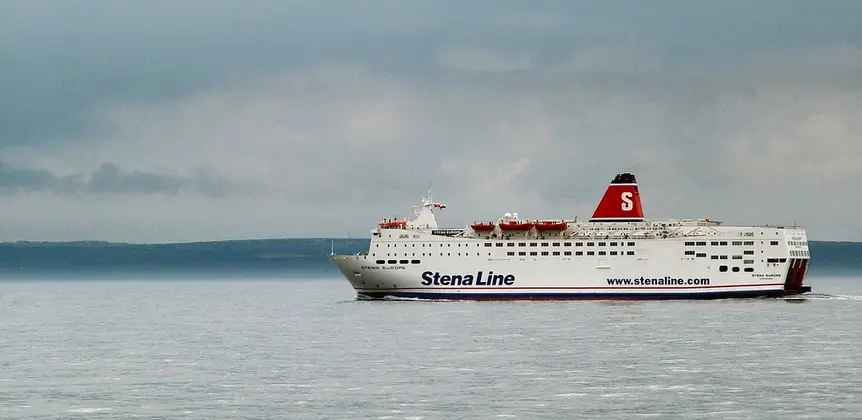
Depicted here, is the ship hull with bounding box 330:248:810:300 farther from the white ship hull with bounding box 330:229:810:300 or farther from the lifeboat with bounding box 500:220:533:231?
the lifeboat with bounding box 500:220:533:231

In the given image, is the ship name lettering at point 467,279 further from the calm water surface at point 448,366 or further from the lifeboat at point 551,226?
the calm water surface at point 448,366

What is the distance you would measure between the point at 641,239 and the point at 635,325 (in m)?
17.8

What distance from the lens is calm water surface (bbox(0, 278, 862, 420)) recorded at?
2780cm

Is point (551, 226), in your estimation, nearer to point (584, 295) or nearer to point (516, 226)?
point (516, 226)

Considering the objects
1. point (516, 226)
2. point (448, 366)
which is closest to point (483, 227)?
point (516, 226)

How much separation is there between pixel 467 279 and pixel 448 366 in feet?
109

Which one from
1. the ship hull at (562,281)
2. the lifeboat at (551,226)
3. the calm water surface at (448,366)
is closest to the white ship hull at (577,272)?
the ship hull at (562,281)

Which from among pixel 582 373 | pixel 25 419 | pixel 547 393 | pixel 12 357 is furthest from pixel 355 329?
pixel 25 419

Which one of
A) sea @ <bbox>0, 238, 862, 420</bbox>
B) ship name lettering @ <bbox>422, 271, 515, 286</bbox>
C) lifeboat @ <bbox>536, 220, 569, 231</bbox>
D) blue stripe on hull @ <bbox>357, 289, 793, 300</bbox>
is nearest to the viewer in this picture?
sea @ <bbox>0, 238, 862, 420</bbox>

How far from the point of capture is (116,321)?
209ft

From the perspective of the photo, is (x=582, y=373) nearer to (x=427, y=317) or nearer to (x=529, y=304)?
(x=427, y=317)

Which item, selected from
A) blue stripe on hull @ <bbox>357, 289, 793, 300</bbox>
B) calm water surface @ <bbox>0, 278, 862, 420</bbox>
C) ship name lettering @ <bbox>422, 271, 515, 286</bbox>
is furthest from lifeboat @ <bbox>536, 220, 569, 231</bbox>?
calm water surface @ <bbox>0, 278, 862, 420</bbox>

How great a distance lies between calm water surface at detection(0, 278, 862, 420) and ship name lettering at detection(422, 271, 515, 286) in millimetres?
6912

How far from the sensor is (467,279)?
226 ft
